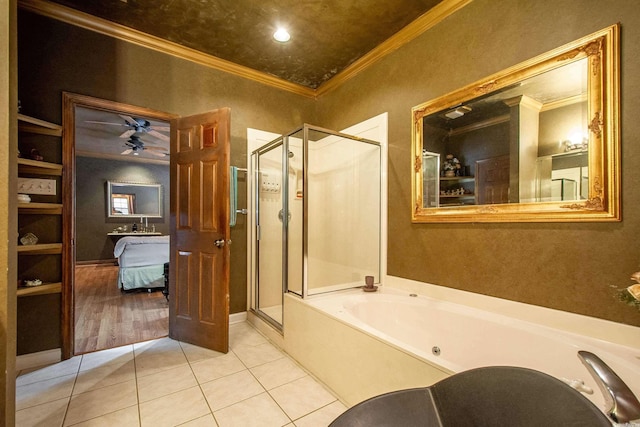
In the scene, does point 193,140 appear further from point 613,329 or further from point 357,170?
point 613,329

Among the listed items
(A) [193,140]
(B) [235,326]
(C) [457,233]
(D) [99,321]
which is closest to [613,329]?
(C) [457,233]

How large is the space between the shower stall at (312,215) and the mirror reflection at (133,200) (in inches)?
221

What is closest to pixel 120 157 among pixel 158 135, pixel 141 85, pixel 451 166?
pixel 158 135

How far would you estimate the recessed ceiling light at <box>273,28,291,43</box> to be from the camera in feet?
7.89

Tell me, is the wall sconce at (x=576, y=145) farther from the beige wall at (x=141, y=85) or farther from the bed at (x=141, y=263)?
the bed at (x=141, y=263)

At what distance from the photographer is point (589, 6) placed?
1.46 m

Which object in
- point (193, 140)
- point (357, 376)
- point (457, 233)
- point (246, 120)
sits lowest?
point (357, 376)

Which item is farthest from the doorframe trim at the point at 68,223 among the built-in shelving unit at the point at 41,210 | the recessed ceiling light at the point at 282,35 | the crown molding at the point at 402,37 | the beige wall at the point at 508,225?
the beige wall at the point at 508,225

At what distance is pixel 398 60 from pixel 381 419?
2.70 meters

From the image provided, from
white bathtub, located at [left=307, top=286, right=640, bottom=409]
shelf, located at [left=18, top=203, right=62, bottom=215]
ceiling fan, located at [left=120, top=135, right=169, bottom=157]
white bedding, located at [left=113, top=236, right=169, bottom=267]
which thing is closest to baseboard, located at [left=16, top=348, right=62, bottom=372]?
shelf, located at [left=18, top=203, right=62, bottom=215]

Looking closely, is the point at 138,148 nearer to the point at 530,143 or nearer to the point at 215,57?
the point at 215,57

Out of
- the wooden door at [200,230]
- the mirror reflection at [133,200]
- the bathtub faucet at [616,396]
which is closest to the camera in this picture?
the bathtub faucet at [616,396]

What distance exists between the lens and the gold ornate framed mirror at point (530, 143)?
1.40 metres

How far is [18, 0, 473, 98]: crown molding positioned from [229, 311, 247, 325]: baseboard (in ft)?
8.75
